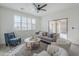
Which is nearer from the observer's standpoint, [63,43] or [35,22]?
[63,43]

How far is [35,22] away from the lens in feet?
5.82

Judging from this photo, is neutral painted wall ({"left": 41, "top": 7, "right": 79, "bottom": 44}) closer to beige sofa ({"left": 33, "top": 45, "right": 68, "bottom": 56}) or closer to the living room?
the living room

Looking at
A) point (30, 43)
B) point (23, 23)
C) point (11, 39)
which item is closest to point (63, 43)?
point (30, 43)

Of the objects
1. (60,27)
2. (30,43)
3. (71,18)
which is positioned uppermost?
(71,18)

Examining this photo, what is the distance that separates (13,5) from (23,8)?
0.57 ft

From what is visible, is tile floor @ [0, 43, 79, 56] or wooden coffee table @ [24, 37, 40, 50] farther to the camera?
wooden coffee table @ [24, 37, 40, 50]

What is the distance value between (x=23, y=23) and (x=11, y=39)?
0.36m

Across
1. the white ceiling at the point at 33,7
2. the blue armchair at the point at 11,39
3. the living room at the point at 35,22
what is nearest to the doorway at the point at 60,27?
the living room at the point at 35,22

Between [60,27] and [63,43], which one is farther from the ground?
[60,27]

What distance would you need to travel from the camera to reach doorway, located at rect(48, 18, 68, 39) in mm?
1694

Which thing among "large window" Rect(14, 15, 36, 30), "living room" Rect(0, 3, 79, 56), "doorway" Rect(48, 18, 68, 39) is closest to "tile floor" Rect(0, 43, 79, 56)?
"living room" Rect(0, 3, 79, 56)

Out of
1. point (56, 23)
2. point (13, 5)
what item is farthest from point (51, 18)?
point (13, 5)

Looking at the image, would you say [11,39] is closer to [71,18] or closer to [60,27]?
[60,27]

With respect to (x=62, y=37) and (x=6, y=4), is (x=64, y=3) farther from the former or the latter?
(x=6, y=4)
